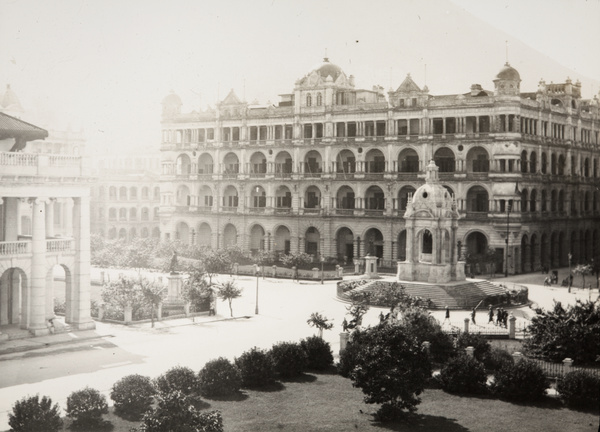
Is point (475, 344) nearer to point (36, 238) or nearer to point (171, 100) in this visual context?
point (36, 238)

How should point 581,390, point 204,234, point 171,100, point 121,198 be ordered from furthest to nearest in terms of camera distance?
point 171,100 → point 204,234 → point 121,198 → point 581,390

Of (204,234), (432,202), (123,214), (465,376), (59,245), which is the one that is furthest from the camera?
(204,234)

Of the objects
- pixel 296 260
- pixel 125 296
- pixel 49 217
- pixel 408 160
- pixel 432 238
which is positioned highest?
pixel 408 160

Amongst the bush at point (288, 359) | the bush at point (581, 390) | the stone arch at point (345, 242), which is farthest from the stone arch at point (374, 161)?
the bush at point (581, 390)

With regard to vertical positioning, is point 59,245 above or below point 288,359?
above

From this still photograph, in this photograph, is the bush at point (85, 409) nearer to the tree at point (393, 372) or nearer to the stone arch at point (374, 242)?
the tree at point (393, 372)

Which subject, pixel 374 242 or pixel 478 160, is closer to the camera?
pixel 478 160

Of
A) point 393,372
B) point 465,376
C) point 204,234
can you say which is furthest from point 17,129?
point 204,234
